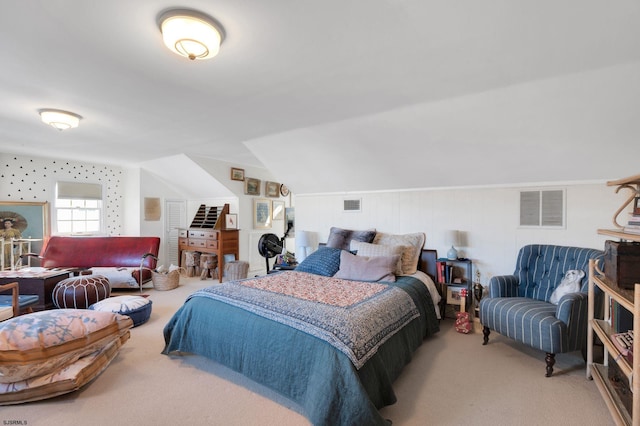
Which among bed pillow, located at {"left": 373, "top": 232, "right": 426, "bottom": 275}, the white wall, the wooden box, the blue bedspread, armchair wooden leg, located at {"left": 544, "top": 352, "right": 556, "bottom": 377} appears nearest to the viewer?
the blue bedspread

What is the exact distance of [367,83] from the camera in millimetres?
2266

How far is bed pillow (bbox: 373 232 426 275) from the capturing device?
3.38 m

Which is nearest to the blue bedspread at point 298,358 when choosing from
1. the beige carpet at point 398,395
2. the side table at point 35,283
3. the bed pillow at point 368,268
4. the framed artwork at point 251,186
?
the beige carpet at point 398,395

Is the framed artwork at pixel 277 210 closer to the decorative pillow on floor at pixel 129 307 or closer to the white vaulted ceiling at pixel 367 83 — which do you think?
the white vaulted ceiling at pixel 367 83

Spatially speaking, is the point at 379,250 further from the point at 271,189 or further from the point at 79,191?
the point at 79,191

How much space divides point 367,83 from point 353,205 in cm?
230

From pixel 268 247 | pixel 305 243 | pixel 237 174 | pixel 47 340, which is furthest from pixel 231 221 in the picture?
pixel 47 340

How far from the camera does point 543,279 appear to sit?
2916 millimetres

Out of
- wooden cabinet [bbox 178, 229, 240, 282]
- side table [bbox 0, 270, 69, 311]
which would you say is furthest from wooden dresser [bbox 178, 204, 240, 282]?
side table [bbox 0, 270, 69, 311]

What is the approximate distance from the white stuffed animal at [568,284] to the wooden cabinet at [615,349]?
169 mm

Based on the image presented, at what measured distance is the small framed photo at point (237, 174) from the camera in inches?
222

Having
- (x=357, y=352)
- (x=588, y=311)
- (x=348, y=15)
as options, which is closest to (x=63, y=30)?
(x=348, y=15)

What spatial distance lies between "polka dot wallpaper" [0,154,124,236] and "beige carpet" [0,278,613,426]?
4016 millimetres

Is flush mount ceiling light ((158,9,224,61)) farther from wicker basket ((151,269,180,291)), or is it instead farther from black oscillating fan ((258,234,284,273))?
wicker basket ((151,269,180,291))
